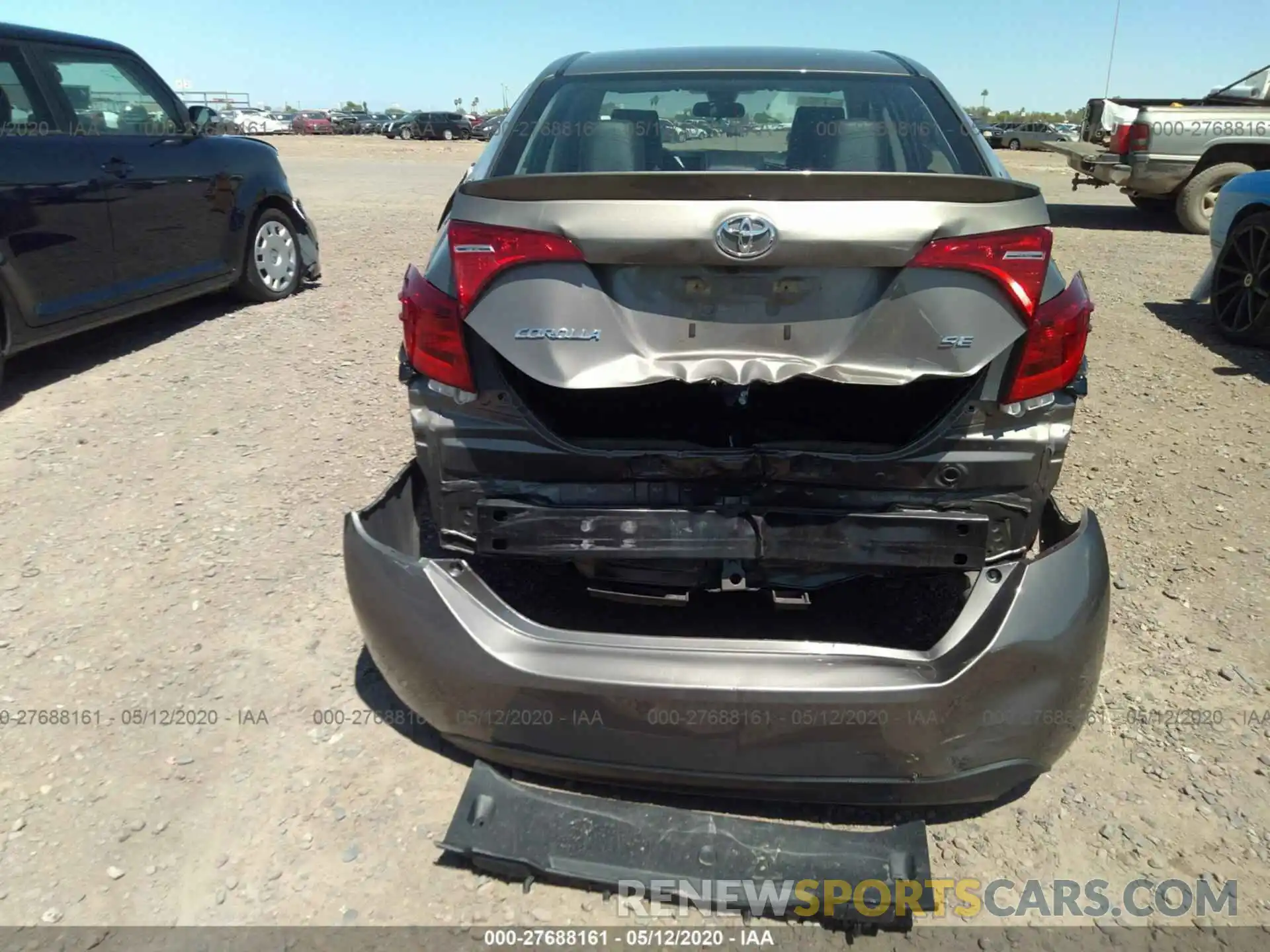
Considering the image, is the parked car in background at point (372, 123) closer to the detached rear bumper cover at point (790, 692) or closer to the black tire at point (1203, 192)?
the black tire at point (1203, 192)

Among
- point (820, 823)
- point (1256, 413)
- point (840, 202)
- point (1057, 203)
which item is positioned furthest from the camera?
point (1057, 203)

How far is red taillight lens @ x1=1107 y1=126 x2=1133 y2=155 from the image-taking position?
10.7 metres

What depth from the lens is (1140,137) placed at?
416 inches

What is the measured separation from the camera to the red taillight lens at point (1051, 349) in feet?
7.00

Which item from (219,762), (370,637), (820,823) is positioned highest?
(370,637)

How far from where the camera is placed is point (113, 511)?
384 centimetres

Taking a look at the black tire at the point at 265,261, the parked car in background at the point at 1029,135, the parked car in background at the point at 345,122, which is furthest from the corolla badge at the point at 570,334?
the parked car in background at the point at 345,122

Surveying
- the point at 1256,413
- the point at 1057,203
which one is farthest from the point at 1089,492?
the point at 1057,203

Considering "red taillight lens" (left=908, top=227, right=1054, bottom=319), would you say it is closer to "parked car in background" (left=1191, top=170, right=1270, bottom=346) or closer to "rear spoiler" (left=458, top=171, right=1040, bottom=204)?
"rear spoiler" (left=458, top=171, right=1040, bottom=204)

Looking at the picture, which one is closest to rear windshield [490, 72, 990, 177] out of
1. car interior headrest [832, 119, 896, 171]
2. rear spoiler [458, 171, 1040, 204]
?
car interior headrest [832, 119, 896, 171]

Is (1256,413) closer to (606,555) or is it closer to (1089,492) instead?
(1089,492)

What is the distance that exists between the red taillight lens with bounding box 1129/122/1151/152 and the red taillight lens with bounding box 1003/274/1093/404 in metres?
10.2

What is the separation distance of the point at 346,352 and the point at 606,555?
161 inches

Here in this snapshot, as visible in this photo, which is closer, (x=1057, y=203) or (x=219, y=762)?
(x=219, y=762)
